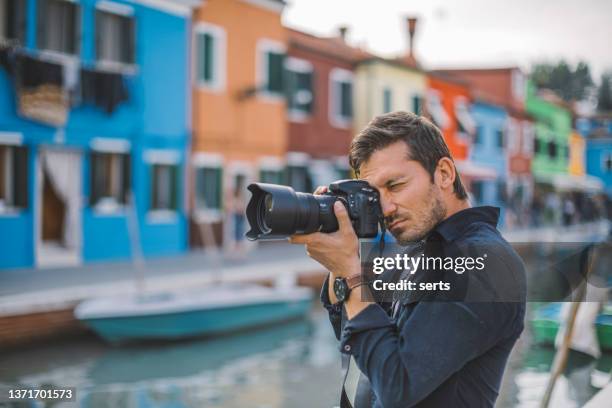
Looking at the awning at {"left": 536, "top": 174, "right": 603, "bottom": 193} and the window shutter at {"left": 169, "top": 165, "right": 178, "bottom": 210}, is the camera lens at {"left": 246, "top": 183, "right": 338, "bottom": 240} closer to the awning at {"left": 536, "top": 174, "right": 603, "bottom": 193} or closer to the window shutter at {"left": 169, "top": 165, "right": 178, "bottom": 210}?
the awning at {"left": 536, "top": 174, "right": 603, "bottom": 193}

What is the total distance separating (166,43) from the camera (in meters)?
12.2

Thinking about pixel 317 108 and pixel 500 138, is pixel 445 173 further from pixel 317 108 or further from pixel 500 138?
pixel 500 138

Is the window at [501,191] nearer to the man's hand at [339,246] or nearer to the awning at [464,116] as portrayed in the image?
the awning at [464,116]

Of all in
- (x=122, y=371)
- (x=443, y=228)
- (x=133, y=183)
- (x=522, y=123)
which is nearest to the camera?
(x=443, y=228)

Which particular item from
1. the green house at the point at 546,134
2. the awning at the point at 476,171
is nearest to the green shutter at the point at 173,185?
the green house at the point at 546,134

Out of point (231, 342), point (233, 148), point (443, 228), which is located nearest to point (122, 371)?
point (231, 342)

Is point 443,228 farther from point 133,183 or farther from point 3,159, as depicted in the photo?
point 133,183

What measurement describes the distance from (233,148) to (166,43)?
2647 mm

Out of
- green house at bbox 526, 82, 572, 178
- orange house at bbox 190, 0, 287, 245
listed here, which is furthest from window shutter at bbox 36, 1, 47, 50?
green house at bbox 526, 82, 572, 178

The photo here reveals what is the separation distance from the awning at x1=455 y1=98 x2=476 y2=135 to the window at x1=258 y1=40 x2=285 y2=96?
912cm

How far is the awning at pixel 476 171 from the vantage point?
21.6 metres

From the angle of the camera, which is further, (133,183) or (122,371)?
(133,183)

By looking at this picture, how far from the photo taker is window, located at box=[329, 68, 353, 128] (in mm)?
16994

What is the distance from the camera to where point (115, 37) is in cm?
1128
